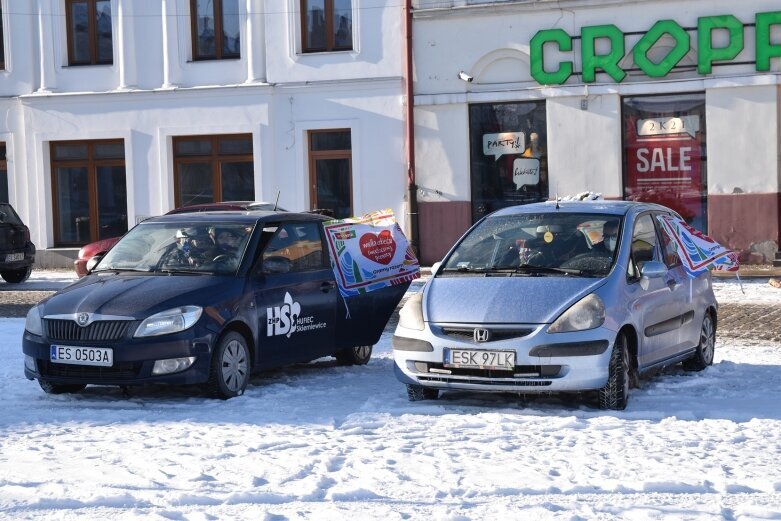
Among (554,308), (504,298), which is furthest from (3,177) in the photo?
(554,308)

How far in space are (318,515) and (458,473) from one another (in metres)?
1.13

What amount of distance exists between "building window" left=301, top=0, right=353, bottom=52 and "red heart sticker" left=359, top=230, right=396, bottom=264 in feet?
46.7

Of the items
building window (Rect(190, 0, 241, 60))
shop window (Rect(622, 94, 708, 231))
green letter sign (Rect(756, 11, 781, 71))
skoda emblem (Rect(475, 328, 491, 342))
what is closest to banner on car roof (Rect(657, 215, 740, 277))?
skoda emblem (Rect(475, 328, 491, 342))

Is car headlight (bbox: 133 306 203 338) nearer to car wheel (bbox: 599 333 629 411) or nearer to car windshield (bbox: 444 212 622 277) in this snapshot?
car windshield (bbox: 444 212 622 277)

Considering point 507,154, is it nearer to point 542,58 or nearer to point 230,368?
point 542,58

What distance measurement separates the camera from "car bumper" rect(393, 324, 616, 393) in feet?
29.2

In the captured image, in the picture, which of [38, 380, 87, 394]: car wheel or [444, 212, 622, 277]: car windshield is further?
[38, 380, 87, 394]: car wheel

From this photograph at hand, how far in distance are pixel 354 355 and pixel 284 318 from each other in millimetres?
1450

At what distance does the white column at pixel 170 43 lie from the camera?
27.2 meters

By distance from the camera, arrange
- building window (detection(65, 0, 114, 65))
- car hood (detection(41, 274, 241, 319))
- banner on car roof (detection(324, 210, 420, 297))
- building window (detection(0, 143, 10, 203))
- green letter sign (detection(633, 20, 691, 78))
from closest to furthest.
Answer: car hood (detection(41, 274, 241, 319)), banner on car roof (detection(324, 210, 420, 297)), green letter sign (detection(633, 20, 691, 78)), building window (detection(65, 0, 114, 65)), building window (detection(0, 143, 10, 203))

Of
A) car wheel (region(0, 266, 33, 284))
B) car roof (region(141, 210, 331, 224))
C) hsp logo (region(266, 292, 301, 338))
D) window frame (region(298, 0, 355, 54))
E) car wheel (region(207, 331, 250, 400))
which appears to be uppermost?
window frame (region(298, 0, 355, 54))

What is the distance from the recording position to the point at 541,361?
29.2ft

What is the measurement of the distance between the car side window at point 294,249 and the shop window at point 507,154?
45.3 ft

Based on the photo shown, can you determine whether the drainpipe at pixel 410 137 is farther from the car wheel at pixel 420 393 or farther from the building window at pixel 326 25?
the car wheel at pixel 420 393
